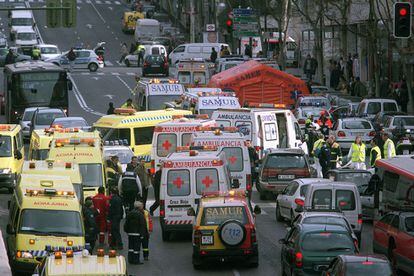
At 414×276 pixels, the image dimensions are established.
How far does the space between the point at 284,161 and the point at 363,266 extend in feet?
55.7

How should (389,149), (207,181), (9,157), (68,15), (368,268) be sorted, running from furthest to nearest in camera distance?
(68,15) < (9,157) < (389,149) < (207,181) < (368,268)

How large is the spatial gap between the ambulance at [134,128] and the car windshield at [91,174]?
9.06 meters

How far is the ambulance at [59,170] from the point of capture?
29.2 meters

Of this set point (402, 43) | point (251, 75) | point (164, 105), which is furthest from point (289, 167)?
point (402, 43)

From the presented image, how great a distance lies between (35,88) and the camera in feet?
191

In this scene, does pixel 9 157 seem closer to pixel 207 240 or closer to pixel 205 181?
pixel 205 181

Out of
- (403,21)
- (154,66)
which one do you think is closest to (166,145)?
(403,21)

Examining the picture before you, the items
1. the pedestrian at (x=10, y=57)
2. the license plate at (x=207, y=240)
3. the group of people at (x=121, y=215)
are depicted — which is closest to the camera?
the license plate at (x=207, y=240)

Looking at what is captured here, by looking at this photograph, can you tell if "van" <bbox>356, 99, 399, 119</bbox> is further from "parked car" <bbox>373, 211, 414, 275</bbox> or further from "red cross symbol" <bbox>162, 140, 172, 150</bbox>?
"parked car" <bbox>373, 211, 414, 275</bbox>

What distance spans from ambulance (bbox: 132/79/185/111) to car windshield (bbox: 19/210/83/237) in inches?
971

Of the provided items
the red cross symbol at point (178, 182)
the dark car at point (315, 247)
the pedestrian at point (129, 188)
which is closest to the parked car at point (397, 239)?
the dark car at point (315, 247)

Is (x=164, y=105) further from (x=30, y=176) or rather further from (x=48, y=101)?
(x=30, y=176)

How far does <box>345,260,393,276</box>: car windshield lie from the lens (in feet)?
66.4

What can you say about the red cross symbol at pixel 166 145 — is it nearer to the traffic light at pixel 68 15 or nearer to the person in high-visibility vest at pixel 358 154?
the person in high-visibility vest at pixel 358 154
